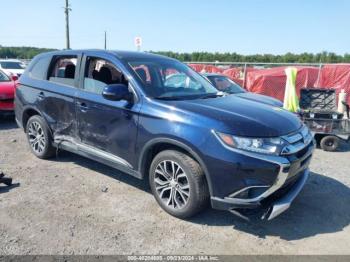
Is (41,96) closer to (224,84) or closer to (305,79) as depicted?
(224,84)

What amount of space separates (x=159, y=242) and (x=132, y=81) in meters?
1.92

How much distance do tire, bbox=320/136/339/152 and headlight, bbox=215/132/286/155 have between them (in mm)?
4515

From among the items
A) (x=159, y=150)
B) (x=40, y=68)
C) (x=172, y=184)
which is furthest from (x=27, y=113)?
(x=172, y=184)

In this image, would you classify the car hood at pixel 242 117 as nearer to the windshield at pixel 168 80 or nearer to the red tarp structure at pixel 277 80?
the windshield at pixel 168 80

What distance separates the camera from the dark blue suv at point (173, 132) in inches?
129

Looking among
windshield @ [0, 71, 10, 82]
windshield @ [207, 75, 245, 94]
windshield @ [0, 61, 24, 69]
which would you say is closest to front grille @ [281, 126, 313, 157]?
windshield @ [207, 75, 245, 94]

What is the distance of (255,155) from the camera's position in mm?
3217

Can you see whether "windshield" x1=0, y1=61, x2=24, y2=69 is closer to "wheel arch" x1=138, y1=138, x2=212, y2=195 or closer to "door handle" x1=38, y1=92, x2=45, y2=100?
"door handle" x1=38, y1=92, x2=45, y2=100

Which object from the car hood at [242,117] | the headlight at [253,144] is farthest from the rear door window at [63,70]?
the headlight at [253,144]

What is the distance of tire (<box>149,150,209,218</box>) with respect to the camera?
3521mm

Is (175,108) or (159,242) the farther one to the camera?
(175,108)

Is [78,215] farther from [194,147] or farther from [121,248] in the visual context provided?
[194,147]

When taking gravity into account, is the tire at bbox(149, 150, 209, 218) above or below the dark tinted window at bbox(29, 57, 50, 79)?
below

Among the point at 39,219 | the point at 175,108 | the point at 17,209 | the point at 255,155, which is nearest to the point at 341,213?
the point at 255,155
